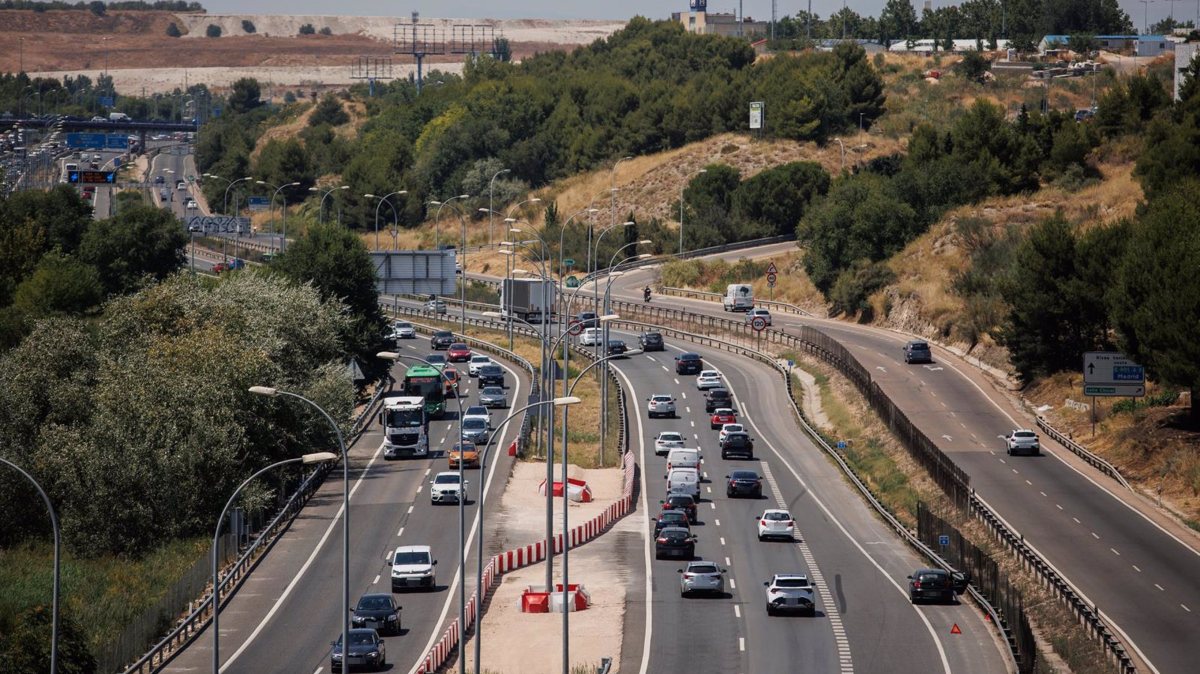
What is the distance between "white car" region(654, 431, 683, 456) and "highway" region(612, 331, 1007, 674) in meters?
0.68

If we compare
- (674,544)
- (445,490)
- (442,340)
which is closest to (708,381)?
(442,340)

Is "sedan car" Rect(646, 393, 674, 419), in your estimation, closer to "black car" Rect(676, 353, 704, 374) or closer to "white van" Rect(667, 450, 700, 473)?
"black car" Rect(676, 353, 704, 374)

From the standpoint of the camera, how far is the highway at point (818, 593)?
147ft

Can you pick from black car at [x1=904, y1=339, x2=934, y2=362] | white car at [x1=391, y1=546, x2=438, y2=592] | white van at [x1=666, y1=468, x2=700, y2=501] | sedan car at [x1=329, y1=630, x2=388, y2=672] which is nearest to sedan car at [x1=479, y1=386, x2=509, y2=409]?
white van at [x1=666, y1=468, x2=700, y2=501]

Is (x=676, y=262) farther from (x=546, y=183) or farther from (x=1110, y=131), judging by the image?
(x=546, y=183)

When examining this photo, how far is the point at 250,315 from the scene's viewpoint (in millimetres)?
84438

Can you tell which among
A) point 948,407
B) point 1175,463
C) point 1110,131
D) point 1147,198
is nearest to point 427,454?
point 948,407

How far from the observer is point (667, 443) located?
268 ft

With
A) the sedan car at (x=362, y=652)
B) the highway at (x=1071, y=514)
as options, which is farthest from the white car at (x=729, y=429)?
the sedan car at (x=362, y=652)

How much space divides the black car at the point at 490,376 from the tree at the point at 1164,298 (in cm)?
3685

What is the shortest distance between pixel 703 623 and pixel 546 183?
15094 centimetres

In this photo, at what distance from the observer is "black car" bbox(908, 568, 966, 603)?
50.8m

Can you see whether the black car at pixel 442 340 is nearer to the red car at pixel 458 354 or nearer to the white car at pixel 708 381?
the red car at pixel 458 354

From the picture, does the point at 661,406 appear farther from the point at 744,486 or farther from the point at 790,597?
the point at 790,597
